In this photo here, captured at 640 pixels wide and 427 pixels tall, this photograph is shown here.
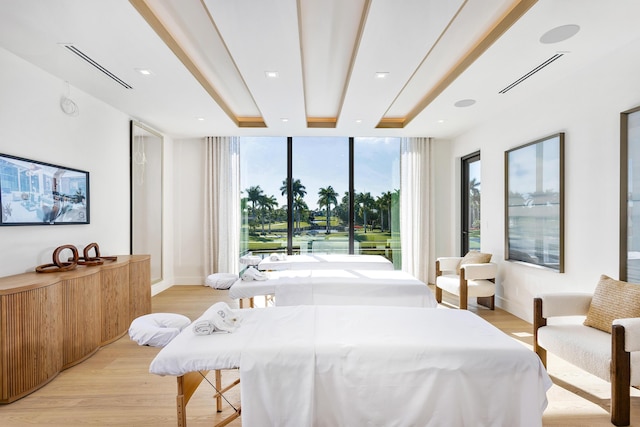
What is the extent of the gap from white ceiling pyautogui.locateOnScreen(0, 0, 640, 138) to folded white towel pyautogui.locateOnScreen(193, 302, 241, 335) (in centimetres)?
196

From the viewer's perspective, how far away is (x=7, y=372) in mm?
2297

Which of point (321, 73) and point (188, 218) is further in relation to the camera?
point (188, 218)

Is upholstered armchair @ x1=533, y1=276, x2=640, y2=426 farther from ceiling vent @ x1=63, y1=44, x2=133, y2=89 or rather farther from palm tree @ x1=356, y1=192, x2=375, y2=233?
ceiling vent @ x1=63, y1=44, x2=133, y2=89

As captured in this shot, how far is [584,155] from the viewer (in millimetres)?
3107

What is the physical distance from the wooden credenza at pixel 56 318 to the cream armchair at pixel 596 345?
148 inches

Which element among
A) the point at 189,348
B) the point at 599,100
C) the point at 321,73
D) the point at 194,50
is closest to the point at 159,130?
the point at 194,50

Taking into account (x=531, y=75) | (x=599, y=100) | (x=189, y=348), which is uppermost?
(x=531, y=75)

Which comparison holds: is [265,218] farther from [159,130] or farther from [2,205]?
[2,205]

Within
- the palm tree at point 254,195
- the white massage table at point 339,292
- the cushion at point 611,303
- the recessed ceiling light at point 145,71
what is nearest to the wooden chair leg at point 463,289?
the white massage table at point 339,292

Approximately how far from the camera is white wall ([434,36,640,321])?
2.79 meters

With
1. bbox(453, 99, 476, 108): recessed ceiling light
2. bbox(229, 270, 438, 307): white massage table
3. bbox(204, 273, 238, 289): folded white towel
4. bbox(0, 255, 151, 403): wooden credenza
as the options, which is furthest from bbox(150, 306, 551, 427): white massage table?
bbox(453, 99, 476, 108): recessed ceiling light

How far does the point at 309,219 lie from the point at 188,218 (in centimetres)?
216

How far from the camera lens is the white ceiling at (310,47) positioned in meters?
2.25

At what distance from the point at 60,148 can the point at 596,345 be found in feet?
15.5
